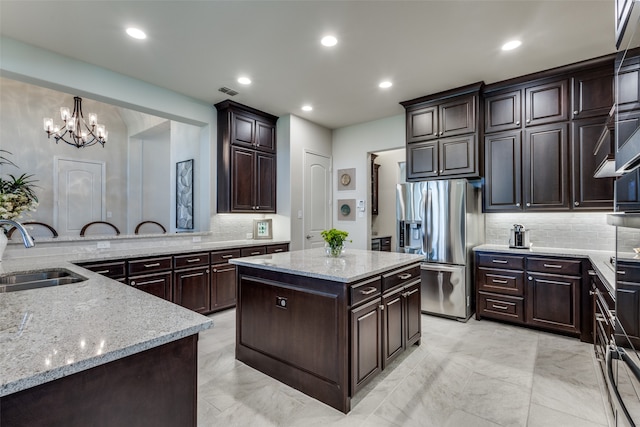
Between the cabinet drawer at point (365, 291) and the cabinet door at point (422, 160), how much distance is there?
2365 millimetres

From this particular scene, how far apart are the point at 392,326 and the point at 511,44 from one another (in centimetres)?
284

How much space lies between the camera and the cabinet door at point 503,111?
362 cm

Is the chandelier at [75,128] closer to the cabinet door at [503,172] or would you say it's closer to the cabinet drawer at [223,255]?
the cabinet drawer at [223,255]

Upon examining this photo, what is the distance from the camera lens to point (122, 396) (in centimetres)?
93

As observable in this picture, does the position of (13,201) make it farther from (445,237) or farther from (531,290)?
(531,290)

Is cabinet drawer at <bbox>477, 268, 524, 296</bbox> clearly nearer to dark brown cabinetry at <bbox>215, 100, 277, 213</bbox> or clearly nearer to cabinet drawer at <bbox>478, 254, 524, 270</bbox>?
cabinet drawer at <bbox>478, 254, 524, 270</bbox>

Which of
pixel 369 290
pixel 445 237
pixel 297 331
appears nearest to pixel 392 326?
pixel 369 290

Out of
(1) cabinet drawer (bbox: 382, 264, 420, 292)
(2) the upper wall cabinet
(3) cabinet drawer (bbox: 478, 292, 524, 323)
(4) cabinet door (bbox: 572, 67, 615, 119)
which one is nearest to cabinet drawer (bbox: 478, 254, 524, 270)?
(3) cabinet drawer (bbox: 478, 292, 524, 323)

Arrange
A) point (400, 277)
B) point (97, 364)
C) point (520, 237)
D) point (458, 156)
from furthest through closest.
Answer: point (458, 156) → point (520, 237) → point (400, 277) → point (97, 364)

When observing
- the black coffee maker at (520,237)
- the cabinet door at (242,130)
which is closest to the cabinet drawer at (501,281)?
the black coffee maker at (520,237)

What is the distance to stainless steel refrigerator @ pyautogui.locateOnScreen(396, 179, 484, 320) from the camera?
11.9 feet

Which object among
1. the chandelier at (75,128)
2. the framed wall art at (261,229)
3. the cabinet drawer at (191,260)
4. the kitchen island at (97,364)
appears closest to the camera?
the kitchen island at (97,364)

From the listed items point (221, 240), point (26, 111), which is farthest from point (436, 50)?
point (26, 111)

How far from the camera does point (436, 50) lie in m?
2.97
